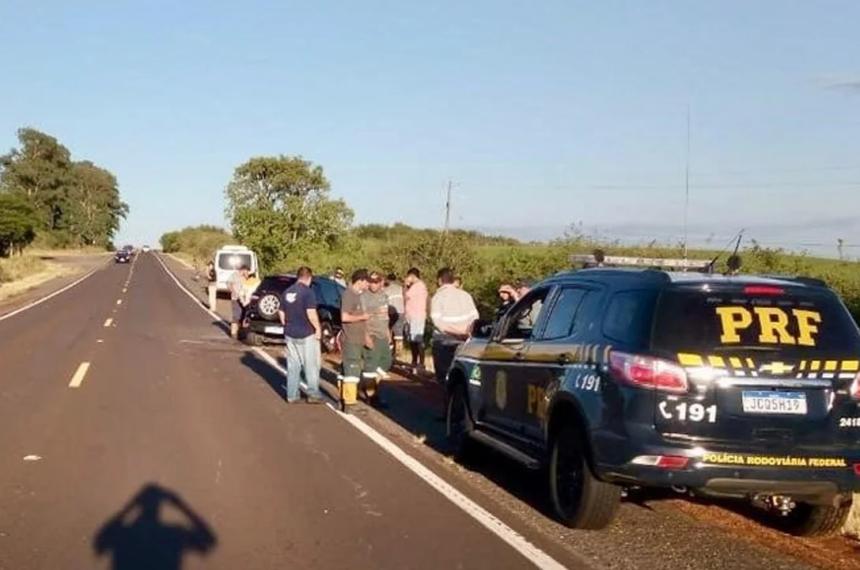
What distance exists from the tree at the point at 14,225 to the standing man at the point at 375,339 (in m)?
85.2

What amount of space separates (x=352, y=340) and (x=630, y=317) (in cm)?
696

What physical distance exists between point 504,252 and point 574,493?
54.8 feet

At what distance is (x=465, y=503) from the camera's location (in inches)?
344

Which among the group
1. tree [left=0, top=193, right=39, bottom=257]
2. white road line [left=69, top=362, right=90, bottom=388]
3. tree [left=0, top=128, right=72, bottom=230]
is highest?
tree [left=0, top=128, right=72, bottom=230]

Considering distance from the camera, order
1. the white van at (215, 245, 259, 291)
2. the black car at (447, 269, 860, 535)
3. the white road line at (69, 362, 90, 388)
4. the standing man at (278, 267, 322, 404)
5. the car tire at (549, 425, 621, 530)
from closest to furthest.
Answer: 1. the black car at (447, 269, 860, 535)
2. the car tire at (549, 425, 621, 530)
3. the standing man at (278, 267, 322, 404)
4. the white road line at (69, 362, 90, 388)
5. the white van at (215, 245, 259, 291)

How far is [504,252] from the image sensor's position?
24.5m

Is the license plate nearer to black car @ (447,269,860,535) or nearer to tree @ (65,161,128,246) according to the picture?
black car @ (447,269,860,535)

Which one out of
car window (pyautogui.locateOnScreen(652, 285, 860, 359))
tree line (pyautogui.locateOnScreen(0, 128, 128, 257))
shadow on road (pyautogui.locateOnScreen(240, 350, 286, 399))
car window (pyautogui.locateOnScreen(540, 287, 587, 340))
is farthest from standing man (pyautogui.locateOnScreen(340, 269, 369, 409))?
tree line (pyautogui.locateOnScreen(0, 128, 128, 257))

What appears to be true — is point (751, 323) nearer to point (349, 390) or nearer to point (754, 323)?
point (754, 323)

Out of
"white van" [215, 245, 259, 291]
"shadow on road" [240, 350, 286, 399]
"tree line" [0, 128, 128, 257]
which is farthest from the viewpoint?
"tree line" [0, 128, 128, 257]

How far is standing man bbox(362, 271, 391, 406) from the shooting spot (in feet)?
48.6

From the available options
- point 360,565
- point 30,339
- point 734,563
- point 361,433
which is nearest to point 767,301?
point 734,563

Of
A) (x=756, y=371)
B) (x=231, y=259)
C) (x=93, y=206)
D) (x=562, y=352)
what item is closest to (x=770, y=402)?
(x=756, y=371)

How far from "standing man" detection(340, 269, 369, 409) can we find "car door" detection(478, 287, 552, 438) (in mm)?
4069
